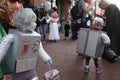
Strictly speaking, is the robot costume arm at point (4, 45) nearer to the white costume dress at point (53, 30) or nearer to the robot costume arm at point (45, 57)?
the robot costume arm at point (45, 57)

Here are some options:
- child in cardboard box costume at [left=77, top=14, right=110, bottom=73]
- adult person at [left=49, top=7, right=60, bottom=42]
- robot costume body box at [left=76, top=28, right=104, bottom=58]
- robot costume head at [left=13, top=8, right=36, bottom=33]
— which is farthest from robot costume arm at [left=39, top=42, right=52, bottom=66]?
adult person at [left=49, top=7, right=60, bottom=42]

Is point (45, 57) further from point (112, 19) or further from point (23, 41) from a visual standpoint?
point (112, 19)

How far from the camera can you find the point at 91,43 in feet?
26.5

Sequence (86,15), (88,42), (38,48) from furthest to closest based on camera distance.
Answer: (86,15) → (88,42) → (38,48)

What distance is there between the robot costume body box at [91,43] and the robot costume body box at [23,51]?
3598mm

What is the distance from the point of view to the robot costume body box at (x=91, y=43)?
7773 millimetres

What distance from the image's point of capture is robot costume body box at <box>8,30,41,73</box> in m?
4.02

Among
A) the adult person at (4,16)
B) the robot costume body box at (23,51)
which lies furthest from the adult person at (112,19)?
the robot costume body box at (23,51)

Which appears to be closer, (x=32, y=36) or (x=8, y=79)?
(x=32, y=36)

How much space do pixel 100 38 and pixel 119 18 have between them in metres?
2.54

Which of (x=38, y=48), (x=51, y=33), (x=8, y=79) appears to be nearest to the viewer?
(x=38, y=48)

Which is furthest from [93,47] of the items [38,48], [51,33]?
[51,33]

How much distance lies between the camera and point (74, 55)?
35.1 feet

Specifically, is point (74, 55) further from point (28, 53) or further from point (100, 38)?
point (28, 53)
